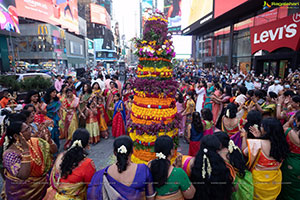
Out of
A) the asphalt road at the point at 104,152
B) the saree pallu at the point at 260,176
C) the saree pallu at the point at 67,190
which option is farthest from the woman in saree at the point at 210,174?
the asphalt road at the point at 104,152

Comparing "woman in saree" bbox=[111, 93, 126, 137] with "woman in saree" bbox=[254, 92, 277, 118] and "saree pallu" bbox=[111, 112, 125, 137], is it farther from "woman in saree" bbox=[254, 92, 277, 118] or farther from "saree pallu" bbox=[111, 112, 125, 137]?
"woman in saree" bbox=[254, 92, 277, 118]

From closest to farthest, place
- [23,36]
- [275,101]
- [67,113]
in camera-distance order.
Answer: [275,101]
[67,113]
[23,36]

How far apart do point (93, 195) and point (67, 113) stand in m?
4.08

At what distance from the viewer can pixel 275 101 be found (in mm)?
4555

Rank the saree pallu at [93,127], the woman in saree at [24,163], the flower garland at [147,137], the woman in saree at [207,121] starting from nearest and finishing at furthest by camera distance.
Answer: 1. the woman in saree at [24,163]
2. the flower garland at [147,137]
3. the woman in saree at [207,121]
4. the saree pallu at [93,127]

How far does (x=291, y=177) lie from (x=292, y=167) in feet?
0.52

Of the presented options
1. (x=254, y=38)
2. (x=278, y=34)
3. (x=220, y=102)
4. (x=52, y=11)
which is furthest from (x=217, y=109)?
(x=52, y=11)

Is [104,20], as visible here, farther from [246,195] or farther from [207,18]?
[246,195]

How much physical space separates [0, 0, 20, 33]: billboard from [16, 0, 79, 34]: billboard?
638 cm

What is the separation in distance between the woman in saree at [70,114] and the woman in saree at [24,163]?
2892 millimetres

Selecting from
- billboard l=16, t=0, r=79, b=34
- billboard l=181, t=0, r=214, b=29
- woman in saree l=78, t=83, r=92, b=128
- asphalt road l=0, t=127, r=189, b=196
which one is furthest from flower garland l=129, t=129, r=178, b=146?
billboard l=16, t=0, r=79, b=34

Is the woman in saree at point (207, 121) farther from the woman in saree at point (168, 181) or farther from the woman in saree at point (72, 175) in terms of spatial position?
the woman in saree at point (72, 175)

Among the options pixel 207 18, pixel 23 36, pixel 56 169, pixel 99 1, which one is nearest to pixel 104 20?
pixel 99 1

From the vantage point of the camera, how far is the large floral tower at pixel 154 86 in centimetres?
348
